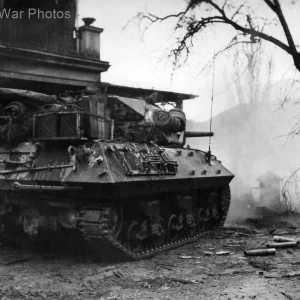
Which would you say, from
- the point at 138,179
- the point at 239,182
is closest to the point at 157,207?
the point at 138,179

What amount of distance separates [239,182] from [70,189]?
1755 centimetres

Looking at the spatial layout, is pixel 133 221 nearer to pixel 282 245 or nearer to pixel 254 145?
pixel 282 245

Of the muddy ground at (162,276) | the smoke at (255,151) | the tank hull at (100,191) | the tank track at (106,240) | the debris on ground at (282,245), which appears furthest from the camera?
the smoke at (255,151)

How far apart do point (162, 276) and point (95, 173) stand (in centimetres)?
202

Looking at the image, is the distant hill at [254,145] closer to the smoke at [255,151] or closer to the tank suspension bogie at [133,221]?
the smoke at [255,151]

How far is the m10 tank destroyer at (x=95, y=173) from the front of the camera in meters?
8.81

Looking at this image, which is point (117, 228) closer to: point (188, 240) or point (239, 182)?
point (188, 240)

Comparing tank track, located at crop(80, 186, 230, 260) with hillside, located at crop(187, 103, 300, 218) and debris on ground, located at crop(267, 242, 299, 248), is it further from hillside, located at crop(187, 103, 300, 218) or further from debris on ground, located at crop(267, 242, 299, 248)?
hillside, located at crop(187, 103, 300, 218)

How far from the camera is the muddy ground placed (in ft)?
23.0

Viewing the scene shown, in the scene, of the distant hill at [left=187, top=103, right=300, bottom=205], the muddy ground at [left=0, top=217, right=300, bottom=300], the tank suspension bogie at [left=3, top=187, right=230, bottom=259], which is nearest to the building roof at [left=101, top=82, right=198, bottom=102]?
the tank suspension bogie at [left=3, top=187, right=230, bottom=259]

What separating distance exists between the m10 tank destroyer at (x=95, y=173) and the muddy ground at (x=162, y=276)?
0.55 meters

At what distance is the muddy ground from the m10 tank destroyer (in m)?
0.55

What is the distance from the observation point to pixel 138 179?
9.20 metres

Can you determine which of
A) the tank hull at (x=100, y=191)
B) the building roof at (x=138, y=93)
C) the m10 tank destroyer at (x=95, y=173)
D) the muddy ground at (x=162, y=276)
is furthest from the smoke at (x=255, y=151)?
the muddy ground at (x=162, y=276)
